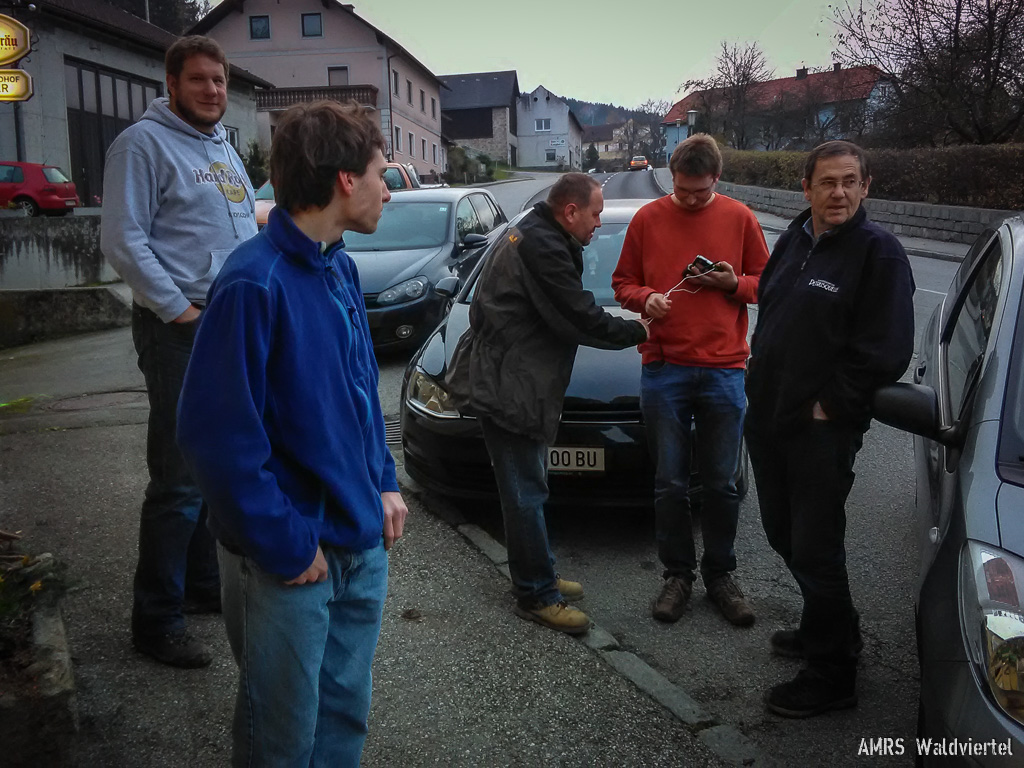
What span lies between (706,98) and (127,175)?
1922 inches

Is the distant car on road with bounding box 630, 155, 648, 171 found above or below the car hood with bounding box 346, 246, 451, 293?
above

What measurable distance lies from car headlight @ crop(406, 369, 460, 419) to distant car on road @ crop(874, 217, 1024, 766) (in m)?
2.28

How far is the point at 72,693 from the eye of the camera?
8.11 feet

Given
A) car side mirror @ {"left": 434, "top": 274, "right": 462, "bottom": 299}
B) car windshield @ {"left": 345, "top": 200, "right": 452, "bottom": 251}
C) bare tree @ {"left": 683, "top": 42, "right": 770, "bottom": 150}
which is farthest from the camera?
bare tree @ {"left": 683, "top": 42, "right": 770, "bottom": 150}

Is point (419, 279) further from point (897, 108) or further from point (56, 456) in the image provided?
point (897, 108)

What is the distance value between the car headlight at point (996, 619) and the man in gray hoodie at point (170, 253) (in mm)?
2326

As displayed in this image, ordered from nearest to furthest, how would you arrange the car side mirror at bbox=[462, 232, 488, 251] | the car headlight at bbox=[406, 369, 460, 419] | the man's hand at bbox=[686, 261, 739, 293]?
1. the man's hand at bbox=[686, 261, 739, 293]
2. the car headlight at bbox=[406, 369, 460, 419]
3. the car side mirror at bbox=[462, 232, 488, 251]

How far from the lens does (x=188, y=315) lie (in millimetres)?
2994

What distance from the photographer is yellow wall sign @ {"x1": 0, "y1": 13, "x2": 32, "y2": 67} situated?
708 cm

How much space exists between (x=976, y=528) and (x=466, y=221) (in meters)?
8.36

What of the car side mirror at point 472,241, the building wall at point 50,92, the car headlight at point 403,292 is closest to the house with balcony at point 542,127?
the building wall at point 50,92

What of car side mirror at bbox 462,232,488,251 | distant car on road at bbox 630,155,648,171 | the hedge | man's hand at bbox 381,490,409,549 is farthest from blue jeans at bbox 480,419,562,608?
distant car on road at bbox 630,155,648,171

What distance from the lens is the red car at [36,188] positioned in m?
21.1

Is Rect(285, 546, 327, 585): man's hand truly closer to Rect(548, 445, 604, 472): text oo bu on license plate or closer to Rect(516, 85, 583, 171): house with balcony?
Rect(548, 445, 604, 472): text oo bu on license plate
